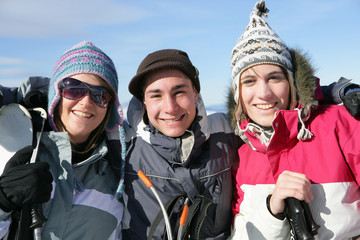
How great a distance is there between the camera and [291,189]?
262cm

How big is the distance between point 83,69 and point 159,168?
44.0 inches

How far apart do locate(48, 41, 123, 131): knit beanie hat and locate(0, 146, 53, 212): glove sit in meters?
0.66

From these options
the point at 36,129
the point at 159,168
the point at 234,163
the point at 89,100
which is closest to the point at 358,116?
the point at 234,163

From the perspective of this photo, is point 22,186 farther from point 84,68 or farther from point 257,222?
point 257,222

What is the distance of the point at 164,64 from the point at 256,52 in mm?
837

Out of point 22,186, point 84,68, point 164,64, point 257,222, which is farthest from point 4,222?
point 257,222

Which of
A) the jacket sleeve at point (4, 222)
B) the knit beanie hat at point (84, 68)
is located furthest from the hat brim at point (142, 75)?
the jacket sleeve at point (4, 222)

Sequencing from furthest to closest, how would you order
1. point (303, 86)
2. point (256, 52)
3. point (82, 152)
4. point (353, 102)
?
point (82, 152), point (256, 52), point (303, 86), point (353, 102)

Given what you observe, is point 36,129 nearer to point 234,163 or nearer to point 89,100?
point 89,100

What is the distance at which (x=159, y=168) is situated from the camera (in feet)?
10.4

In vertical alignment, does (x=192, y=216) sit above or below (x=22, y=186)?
below

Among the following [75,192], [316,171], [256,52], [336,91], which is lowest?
[75,192]

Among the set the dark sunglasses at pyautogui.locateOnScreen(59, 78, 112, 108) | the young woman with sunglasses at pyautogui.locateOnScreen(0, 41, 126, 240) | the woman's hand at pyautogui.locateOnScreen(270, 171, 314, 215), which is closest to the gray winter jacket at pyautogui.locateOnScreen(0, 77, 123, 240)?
the young woman with sunglasses at pyautogui.locateOnScreen(0, 41, 126, 240)

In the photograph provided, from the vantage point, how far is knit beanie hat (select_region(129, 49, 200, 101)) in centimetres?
309
